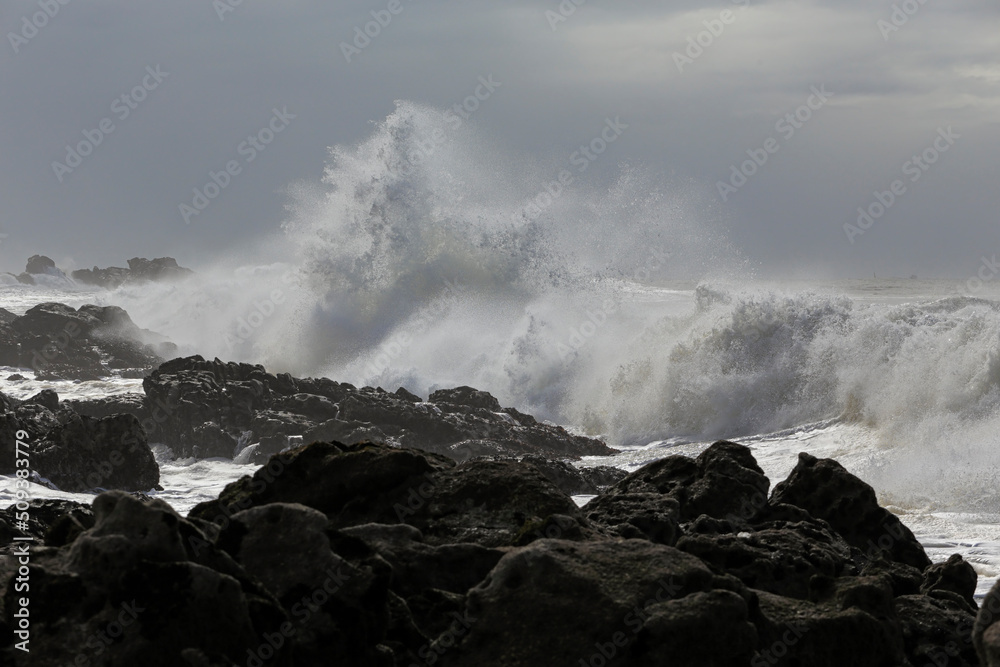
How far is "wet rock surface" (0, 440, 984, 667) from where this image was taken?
5016 millimetres

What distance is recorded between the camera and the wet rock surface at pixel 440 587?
5016 millimetres

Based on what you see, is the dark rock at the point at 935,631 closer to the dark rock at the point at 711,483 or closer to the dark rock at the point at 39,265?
the dark rock at the point at 711,483

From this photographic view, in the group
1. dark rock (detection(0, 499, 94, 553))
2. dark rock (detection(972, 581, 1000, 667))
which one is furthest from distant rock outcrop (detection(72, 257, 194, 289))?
dark rock (detection(972, 581, 1000, 667))

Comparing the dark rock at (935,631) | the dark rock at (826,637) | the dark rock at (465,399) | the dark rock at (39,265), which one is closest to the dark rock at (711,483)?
the dark rock at (935,631)

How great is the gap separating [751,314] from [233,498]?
19.3 metres

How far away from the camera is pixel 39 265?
72.4 meters

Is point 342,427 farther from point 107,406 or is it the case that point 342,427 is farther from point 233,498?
point 233,498

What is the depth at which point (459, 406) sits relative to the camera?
21234mm

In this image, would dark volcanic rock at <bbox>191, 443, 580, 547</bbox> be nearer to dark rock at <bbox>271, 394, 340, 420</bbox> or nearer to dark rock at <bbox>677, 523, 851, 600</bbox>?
dark rock at <bbox>677, 523, 851, 600</bbox>

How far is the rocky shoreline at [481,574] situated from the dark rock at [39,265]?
67750 millimetres

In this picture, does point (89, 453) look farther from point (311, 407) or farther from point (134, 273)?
point (134, 273)

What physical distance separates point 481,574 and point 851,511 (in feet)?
12.9

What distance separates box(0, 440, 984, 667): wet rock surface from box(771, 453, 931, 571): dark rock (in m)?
1.51

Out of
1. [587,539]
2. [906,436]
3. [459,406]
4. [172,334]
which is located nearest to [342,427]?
[459,406]
